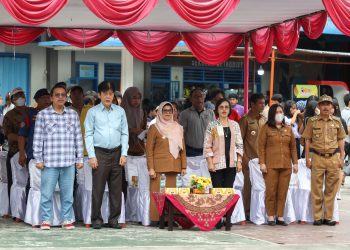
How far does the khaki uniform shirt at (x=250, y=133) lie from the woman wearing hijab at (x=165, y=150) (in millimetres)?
1324

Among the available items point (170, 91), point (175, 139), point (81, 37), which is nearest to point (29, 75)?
point (170, 91)

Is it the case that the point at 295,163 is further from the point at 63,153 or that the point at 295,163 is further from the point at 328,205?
the point at 63,153

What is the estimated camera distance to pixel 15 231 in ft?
41.3

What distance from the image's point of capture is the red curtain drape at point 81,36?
1614 centimetres

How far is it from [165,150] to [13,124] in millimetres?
2384

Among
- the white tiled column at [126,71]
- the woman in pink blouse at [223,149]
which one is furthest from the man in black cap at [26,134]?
the white tiled column at [126,71]

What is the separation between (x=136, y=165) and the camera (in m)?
13.9

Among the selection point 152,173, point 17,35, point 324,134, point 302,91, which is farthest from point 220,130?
point 302,91

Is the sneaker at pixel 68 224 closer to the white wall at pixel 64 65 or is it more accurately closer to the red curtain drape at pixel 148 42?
the red curtain drape at pixel 148 42

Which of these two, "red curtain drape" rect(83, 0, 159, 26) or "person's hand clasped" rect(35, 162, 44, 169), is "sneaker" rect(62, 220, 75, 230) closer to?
"person's hand clasped" rect(35, 162, 44, 169)

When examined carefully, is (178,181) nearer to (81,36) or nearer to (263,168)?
(263,168)

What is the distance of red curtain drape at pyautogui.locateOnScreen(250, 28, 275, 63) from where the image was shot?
15938mm

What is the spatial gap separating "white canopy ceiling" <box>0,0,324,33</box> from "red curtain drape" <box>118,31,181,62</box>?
31 centimetres

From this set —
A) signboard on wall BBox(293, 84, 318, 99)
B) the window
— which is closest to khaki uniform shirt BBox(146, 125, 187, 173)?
signboard on wall BBox(293, 84, 318, 99)
